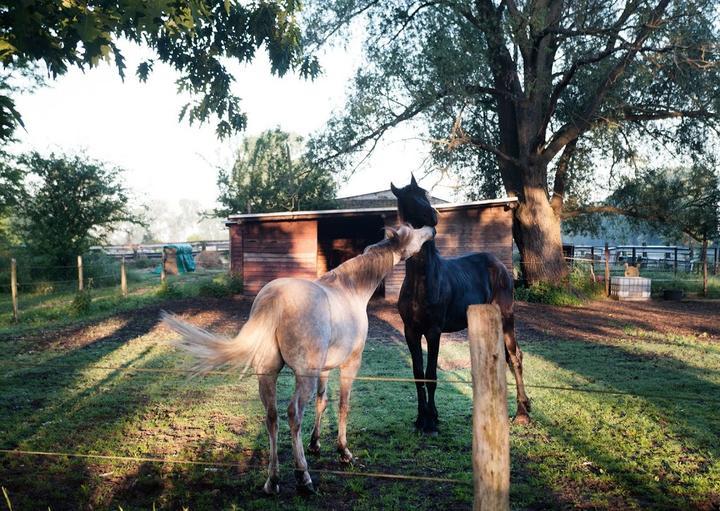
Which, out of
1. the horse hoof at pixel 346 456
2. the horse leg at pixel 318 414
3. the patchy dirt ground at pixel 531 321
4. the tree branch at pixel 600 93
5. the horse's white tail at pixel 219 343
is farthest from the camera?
the tree branch at pixel 600 93

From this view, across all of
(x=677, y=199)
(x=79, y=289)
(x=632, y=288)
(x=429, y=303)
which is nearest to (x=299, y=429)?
(x=429, y=303)

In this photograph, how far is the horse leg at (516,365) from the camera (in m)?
5.80

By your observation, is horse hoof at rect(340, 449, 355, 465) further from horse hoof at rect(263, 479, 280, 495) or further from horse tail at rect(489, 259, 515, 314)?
horse tail at rect(489, 259, 515, 314)

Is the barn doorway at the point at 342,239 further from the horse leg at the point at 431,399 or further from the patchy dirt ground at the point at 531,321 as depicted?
the horse leg at the point at 431,399

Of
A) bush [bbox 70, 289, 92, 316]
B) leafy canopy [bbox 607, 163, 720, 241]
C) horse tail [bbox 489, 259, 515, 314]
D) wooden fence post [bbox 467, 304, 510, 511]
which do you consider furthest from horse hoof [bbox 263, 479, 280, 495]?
leafy canopy [bbox 607, 163, 720, 241]

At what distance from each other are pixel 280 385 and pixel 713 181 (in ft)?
58.5

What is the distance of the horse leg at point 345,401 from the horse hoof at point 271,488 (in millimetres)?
717

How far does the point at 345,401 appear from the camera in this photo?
188 inches

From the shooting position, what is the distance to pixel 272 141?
32656 millimetres

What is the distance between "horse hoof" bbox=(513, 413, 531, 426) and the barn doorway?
1446 cm

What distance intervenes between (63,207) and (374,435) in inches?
914

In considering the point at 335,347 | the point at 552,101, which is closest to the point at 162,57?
the point at 335,347

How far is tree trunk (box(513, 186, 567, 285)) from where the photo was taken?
57.7ft

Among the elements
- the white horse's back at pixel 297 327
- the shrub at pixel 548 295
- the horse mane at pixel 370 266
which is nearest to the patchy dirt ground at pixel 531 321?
the shrub at pixel 548 295
